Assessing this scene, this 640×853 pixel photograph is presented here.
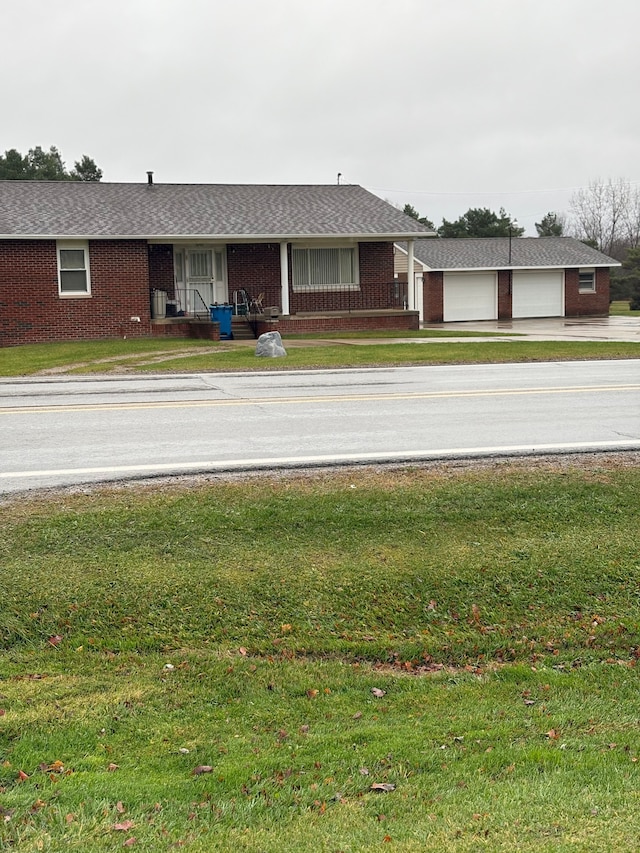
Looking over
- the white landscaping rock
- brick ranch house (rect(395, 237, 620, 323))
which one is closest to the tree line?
brick ranch house (rect(395, 237, 620, 323))

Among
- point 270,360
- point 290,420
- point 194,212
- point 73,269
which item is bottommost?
point 290,420

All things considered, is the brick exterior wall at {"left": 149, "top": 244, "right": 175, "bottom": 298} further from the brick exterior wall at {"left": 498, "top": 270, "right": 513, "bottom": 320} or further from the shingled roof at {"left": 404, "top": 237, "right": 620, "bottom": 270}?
the brick exterior wall at {"left": 498, "top": 270, "right": 513, "bottom": 320}

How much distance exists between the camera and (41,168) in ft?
189

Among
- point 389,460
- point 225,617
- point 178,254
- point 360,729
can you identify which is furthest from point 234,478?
point 178,254

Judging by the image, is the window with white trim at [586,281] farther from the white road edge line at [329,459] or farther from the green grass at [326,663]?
the green grass at [326,663]

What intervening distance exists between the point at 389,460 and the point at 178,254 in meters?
23.1

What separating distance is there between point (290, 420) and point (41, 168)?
2029 inches

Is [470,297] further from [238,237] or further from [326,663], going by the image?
[326,663]

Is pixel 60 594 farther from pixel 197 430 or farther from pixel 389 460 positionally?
pixel 197 430

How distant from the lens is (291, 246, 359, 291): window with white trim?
104 ft

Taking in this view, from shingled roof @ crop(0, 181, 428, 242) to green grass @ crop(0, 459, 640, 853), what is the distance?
22.2 metres

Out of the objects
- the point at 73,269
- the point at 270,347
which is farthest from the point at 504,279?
the point at 270,347

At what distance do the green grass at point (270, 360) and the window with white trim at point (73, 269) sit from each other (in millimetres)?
2671

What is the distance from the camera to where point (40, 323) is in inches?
1085
